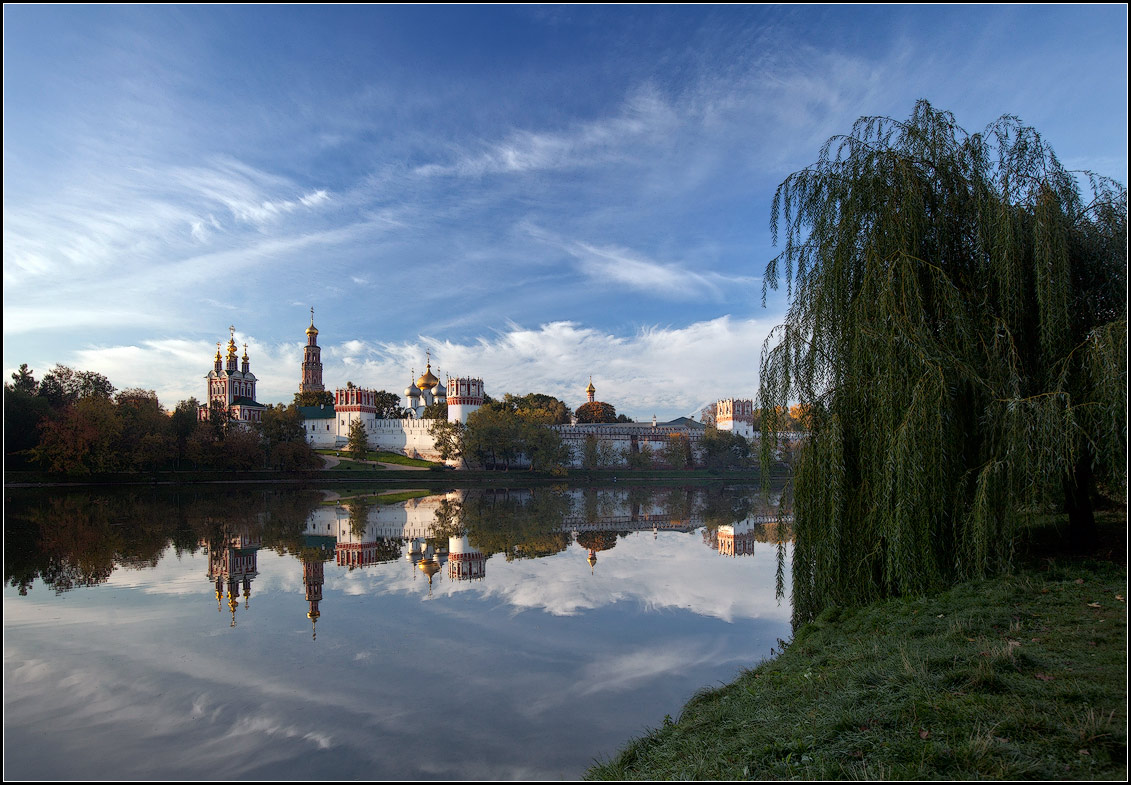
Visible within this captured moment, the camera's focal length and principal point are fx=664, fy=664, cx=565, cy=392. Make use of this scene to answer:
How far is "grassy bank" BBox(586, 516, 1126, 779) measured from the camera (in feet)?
13.2

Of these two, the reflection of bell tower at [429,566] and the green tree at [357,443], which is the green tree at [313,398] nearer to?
the green tree at [357,443]

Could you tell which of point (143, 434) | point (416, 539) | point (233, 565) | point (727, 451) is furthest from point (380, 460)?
point (233, 565)

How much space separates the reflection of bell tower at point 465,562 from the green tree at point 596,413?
83.0m

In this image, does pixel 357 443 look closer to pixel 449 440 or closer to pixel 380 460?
pixel 380 460

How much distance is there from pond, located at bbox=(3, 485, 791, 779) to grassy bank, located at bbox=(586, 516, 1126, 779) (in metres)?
1.23

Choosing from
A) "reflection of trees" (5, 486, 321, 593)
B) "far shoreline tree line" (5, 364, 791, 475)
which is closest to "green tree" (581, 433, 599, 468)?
"far shoreline tree line" (5, 364, 791, 475)

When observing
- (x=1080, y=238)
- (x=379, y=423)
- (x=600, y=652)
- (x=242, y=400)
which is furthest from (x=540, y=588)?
(x=242, y=400)

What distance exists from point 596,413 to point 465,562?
8807 centimetres

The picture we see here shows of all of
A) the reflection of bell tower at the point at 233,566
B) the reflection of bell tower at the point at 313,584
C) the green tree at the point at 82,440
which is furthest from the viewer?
the green tree at the point at 82,440

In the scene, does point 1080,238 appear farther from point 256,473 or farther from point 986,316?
point 256,473

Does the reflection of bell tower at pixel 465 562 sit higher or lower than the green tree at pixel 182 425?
lower

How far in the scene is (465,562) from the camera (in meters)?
16.9

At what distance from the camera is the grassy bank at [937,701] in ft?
13.2

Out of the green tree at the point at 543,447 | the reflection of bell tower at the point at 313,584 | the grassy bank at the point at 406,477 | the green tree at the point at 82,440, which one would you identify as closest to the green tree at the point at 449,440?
the grassy bank at the point at 406,477
